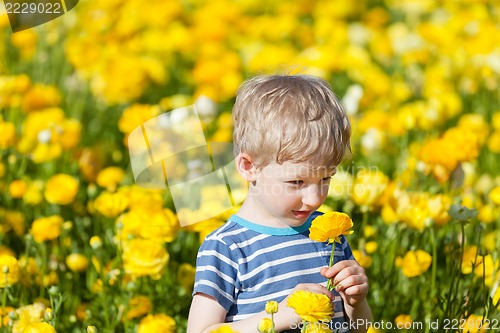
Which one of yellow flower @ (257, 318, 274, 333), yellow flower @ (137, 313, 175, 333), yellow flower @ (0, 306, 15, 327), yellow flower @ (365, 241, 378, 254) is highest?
yellow flower @ (257, 318, 274, 333)

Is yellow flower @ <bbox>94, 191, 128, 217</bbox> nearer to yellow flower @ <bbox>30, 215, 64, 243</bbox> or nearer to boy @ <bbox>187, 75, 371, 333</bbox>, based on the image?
yellow flower @ <bbox>30, 215, 64, 243</bbox>

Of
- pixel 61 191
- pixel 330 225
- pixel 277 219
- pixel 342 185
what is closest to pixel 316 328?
pixel 330 225

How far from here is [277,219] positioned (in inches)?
66.5

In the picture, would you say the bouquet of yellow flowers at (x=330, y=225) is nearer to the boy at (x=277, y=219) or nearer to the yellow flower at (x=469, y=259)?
the boy at (x=277, y=219)

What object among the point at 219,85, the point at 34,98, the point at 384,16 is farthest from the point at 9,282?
the point at 384,16

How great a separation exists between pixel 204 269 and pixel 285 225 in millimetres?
197

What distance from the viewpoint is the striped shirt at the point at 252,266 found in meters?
1.62

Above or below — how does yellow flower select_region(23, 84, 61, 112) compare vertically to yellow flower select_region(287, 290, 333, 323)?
below

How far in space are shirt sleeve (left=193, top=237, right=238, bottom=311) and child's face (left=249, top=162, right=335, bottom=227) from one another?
0.41 ft

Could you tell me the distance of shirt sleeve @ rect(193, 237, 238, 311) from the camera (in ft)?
5.24

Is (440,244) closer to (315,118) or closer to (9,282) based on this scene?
(315,118)

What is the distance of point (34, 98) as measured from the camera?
10.7 feet

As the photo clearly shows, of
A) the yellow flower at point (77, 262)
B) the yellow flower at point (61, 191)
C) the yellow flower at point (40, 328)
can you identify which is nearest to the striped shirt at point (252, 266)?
the yellow flower at point (40, 328)

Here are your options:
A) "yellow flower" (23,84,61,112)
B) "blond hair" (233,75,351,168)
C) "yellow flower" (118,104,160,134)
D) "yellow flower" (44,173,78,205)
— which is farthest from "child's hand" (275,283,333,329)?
"yellow flower" (23,84,61,112)
